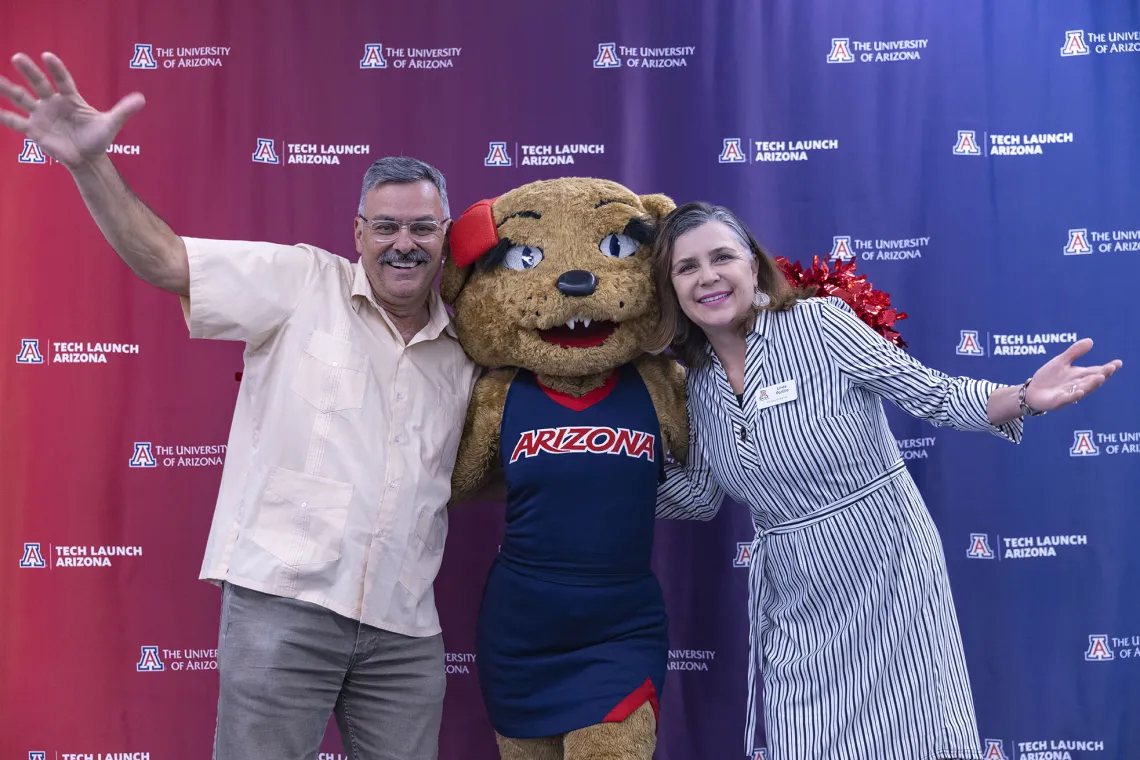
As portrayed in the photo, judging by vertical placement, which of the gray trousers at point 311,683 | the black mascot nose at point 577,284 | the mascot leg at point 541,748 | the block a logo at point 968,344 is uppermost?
the black mascot nose at point 577,284

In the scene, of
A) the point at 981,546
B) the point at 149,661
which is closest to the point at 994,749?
the point at 981,546

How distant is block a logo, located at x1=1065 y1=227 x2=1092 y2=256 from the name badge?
1721 millimetres

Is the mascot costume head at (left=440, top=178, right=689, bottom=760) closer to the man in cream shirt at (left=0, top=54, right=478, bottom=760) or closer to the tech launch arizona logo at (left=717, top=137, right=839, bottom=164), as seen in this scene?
the man in cream shirt at (left=0, top=54, right=478, bottom=760)

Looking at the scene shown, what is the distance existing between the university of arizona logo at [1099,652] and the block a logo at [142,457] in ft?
11.7

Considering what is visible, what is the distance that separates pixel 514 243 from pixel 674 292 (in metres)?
0.50

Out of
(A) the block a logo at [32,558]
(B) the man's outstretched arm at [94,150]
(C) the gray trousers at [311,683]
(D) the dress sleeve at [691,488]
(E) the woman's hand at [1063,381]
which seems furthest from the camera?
(A) the block a logo at [32,558]

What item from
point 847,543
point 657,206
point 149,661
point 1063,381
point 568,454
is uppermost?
point 657,206

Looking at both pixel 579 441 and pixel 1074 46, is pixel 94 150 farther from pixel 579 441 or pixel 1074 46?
pixel 1074 46

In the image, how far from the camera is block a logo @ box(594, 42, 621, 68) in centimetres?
321

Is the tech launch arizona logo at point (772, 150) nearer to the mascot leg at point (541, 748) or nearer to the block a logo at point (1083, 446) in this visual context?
the block a logo at point (1083, 446)

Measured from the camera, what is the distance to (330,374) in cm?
229

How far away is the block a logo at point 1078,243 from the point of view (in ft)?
10.5

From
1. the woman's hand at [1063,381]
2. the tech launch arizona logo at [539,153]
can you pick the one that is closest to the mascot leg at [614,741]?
the woman's hand at [1063,381]

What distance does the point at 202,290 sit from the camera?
215cm
